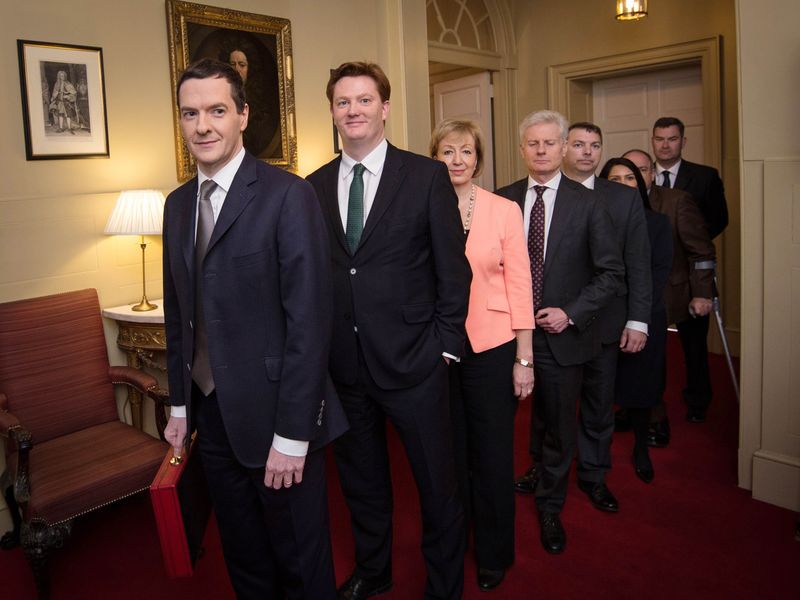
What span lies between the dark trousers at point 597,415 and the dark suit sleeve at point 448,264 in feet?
3.82

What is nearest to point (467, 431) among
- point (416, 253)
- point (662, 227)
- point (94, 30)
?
point (416, 253)

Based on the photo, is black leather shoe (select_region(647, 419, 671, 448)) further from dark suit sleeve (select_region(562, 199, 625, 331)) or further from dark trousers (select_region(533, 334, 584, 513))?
dark suit sleeve (select_region(562, 199, 625, 331))

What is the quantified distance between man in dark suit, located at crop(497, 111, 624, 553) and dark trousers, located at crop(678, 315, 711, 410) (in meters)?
1.67

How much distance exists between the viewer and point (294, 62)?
15.4 feet

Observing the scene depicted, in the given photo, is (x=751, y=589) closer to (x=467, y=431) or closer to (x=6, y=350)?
(x=467, y=431)

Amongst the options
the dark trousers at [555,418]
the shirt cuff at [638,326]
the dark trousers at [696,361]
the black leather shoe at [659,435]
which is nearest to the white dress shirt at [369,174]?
the dark trousers at [555,418]

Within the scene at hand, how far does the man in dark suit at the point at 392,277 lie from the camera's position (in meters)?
2.19

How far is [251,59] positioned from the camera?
441 centimetres

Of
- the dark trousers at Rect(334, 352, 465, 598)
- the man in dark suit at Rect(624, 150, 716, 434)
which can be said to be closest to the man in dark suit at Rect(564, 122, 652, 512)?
the man in dark suit at Rect(624, 150, 716, 434)

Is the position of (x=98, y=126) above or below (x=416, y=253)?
above

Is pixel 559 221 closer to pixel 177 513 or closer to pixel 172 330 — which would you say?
pixel 172 330

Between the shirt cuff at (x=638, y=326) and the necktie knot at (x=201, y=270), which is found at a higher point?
the necktie knot at (x=201, y=270)

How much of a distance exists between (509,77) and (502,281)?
4820 mm

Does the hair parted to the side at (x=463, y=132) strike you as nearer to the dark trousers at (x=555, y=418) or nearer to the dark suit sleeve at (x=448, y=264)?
the dark suit sleeve at (x=448, y=264)
